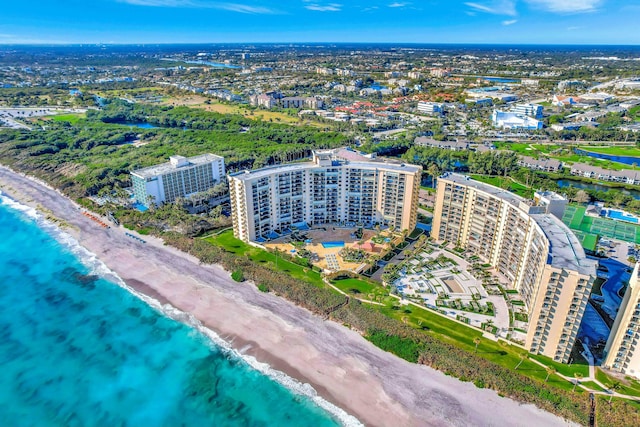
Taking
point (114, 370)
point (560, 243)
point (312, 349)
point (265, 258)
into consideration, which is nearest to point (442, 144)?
point (265, 258)

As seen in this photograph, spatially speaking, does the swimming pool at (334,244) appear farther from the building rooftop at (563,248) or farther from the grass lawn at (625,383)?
the grass lawn at (625,383)

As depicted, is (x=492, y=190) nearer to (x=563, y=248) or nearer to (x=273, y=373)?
(x=563, y=248)

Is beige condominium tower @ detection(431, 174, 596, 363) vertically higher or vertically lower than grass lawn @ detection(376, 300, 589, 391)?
higher

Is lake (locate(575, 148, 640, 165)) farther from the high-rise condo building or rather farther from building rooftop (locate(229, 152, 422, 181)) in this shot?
the high-rise condo building

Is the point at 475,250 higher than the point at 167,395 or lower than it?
higher

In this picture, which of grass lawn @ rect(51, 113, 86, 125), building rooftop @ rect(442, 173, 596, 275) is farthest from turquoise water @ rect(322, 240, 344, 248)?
grass lawn @ rect(51, 113, 86, 125)

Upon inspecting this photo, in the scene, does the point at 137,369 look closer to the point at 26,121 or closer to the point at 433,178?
the point at 433,178

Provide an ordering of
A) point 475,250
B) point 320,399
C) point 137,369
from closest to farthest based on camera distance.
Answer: point 320,399, point 137,369, point 475,250

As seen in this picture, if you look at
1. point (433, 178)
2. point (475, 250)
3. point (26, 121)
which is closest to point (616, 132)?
point (433, 178)
